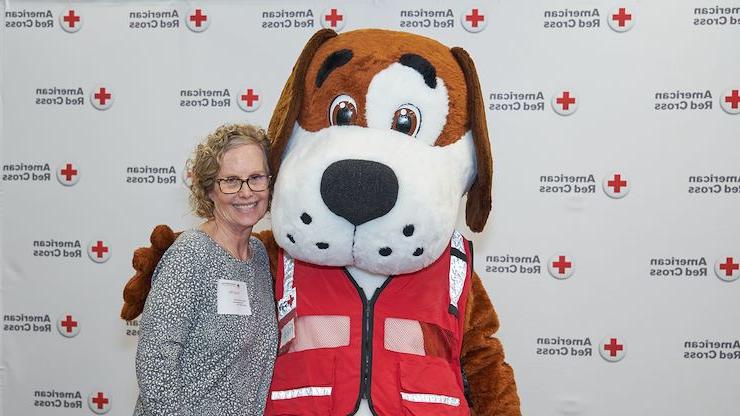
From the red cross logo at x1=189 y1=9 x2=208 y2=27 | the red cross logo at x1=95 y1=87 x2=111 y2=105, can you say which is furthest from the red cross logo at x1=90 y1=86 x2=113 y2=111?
the red cross logo at x1=189 y1=9 x2=208 y2=27

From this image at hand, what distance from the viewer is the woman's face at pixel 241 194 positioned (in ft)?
5.74

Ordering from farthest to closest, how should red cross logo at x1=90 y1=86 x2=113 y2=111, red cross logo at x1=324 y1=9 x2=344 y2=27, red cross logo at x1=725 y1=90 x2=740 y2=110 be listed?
red cross logo at x1=90 y1=86 x2=113 y2=111, red cross logo at x1=324 y1=9 x2=344 y2=27, red cross logo at x1=725 y1=90 x2=740 y2=110

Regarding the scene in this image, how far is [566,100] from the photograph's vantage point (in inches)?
119

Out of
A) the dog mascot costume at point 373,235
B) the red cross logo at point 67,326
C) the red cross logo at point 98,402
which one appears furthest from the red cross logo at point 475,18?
the red cross logo at point 98,402

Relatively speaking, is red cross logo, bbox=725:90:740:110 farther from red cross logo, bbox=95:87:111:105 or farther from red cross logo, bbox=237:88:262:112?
red cross logo, bbox=95:87:111:105

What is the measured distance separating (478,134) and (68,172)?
221 centimetres

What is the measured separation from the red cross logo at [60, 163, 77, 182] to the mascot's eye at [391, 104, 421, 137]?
6.85 ft

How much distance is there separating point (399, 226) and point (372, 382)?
0.42 metres

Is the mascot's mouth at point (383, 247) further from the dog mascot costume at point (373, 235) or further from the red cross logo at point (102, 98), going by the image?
the red cross logo at point (102, 98)

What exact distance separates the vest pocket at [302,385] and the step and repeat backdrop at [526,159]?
52.0 inches

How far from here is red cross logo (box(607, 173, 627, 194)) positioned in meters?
3.01

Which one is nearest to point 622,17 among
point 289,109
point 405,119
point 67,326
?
point 405,119

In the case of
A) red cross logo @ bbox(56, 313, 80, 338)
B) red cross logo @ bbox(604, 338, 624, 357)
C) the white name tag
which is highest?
the white name tag

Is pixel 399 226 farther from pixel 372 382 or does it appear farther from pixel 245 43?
pixel 245 43
